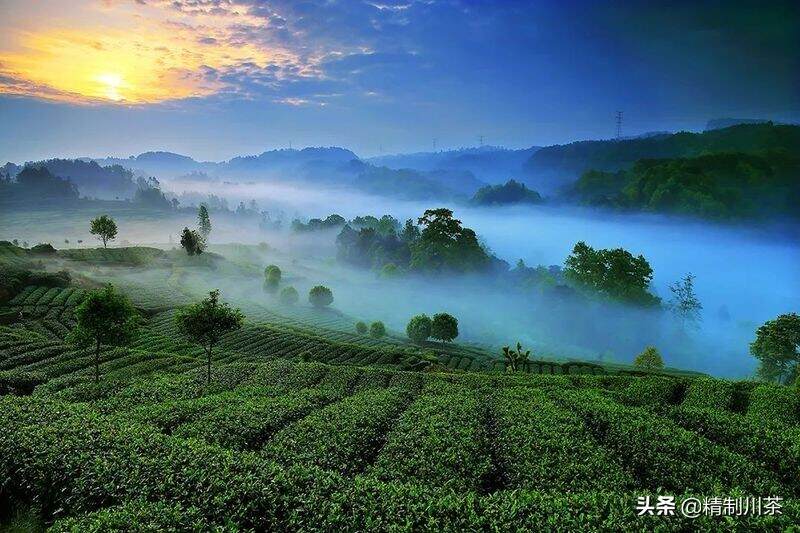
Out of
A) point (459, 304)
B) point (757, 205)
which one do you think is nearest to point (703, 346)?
point (459, 304)

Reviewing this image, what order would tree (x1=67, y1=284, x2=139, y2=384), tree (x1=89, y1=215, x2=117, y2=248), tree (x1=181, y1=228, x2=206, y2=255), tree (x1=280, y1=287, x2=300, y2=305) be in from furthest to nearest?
tree (x1=181, y1=228, x2=206, y2=255)
tree (x1=280, y1=287, x2=300, y2=305)
tree (x1=89, y1=215, x2=117, y2=248)
tree (x1=67, y1=284, x2=139, y2=384)

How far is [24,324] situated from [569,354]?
106207 mm

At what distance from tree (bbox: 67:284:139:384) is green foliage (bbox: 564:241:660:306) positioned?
102 metres

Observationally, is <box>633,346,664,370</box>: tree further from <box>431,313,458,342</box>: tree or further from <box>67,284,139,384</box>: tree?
<box>67,284,139,384</box>: tree

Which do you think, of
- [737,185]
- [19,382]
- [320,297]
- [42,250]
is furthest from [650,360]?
[737,185]

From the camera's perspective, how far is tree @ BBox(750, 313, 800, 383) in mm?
69062

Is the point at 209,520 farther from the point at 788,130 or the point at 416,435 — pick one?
the point at 788,130

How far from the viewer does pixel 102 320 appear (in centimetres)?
3619

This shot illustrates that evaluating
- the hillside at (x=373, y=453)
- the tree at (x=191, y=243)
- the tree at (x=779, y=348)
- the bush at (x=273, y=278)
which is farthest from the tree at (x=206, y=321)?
the tree at (x=191, y=243)

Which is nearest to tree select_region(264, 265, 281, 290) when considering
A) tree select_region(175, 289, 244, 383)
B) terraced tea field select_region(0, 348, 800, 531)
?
tree select_region(175, 289, 244, 383)

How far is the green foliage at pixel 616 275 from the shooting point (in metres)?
105

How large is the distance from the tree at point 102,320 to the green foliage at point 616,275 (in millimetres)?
102284

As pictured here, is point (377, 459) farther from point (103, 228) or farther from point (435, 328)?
point (103, 228)

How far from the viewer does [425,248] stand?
154750mm
